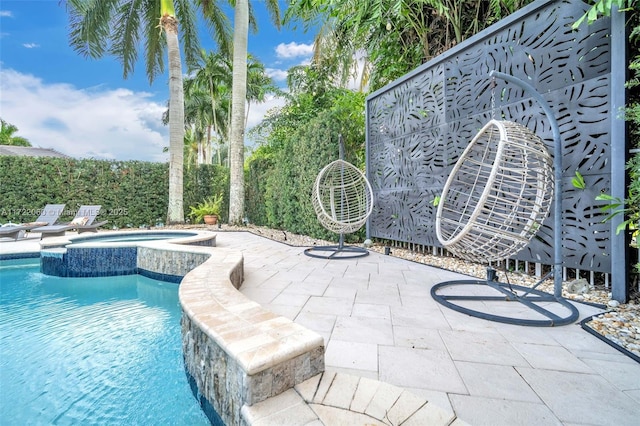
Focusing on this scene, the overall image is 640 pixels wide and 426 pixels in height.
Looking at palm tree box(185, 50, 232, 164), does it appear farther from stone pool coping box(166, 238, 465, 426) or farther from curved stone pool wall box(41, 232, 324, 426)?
stone pool coping box(166, 238, 465, 426)

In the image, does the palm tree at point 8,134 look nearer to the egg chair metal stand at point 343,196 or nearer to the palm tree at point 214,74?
the palm tree at point 214,74

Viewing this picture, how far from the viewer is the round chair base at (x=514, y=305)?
1.88 meters

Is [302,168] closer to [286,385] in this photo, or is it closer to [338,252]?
[338,252]

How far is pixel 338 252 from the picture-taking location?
14.6 feet

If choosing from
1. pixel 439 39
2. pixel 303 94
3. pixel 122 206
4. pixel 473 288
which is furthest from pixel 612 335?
pixel 122 206

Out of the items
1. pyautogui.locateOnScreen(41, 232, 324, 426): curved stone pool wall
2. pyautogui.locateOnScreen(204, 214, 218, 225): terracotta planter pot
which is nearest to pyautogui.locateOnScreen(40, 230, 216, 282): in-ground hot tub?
pyautogui.locateOnScreen(41, 232, 324, 426): curved stone pool wall

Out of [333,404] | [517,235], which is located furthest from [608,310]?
[333,404]

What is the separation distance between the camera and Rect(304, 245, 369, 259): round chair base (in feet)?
13.6

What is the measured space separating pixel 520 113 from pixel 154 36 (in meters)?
11.2

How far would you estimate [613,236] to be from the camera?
2170mm

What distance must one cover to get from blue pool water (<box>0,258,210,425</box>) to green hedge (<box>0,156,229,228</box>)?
6184 mm

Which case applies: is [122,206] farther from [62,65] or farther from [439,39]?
[62,65]

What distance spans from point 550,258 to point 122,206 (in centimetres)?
1039

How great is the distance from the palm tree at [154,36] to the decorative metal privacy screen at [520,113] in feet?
22.4
